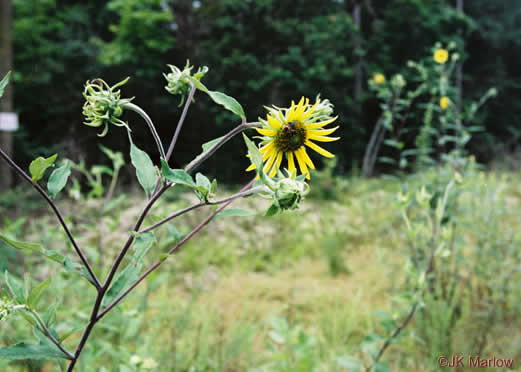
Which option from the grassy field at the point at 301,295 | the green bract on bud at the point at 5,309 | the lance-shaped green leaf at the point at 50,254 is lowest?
the grassy field at the point at 301,295

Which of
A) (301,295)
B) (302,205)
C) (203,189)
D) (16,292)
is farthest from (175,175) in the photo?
(302,205)

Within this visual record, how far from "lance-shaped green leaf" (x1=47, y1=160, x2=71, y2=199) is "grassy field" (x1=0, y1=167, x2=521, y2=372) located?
24 cm

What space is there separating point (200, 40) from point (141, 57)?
3.00 ft

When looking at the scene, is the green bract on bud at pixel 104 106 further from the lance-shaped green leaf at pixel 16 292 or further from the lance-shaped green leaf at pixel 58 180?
the lance-shaped green leaf at pixel 16 292

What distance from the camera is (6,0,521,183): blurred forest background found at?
16.3ft

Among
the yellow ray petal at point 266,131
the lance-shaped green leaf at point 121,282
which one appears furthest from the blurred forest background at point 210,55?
the yellow ray petal at point 266,131

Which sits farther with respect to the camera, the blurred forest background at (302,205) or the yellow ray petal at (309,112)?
the blurred forest background at (302,205)

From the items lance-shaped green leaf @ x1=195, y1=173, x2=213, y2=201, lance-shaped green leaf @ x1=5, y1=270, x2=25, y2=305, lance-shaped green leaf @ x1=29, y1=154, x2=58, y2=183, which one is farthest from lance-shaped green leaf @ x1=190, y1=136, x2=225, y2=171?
lance-shaped green leaf @ x1=5, y1=270, x2=25, y2=305

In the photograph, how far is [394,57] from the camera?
736 cm

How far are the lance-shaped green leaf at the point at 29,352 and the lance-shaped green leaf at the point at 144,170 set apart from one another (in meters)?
0.21

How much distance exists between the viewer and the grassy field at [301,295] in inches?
40.1

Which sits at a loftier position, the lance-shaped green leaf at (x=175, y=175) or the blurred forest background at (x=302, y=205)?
the lance-shaped green leaf at (x=175, y=175)

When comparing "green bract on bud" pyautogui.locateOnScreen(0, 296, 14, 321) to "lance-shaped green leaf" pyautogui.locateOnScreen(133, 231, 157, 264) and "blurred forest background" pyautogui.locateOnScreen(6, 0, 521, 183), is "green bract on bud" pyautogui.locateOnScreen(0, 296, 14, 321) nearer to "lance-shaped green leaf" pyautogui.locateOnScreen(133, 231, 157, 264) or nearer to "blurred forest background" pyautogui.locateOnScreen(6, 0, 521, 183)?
"lance-shaped green leaf" pyautogui.locateOnScreen(133, 231, 157, 264)

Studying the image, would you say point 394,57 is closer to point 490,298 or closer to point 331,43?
point 331,43
